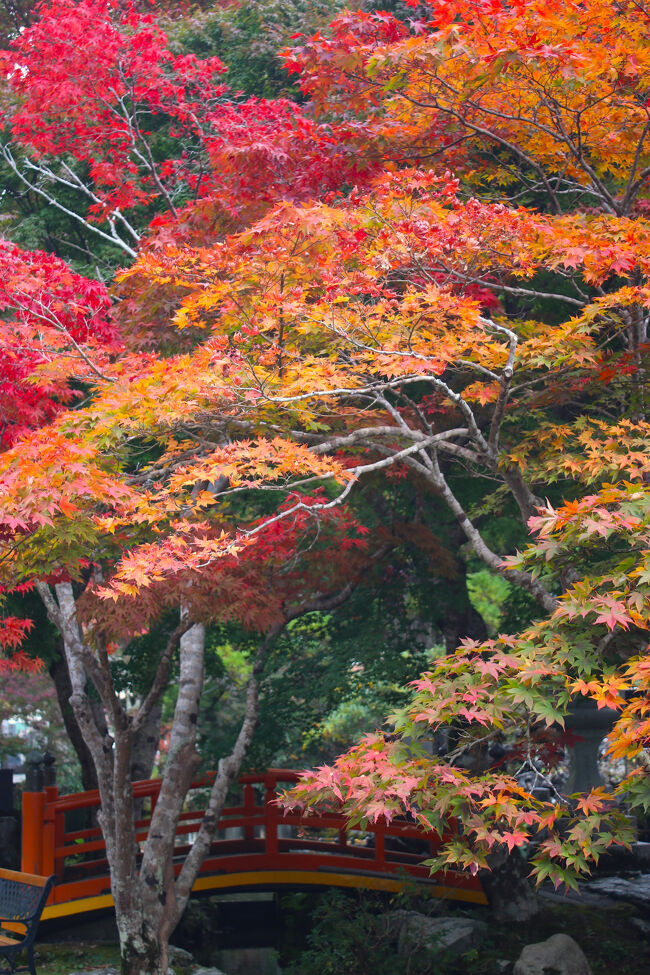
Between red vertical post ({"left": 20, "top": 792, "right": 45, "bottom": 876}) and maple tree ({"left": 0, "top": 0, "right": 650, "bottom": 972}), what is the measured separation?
0.90 metres

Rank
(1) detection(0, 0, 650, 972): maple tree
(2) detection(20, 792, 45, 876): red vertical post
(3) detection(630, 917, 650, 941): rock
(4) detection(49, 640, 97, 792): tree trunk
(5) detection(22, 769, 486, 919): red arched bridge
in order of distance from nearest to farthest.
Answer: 1. (1) detection(0, 0, 650, 972): maple tree
2. (2) detection(20, 792, 45, 876): red vertical post
3. (5) detection(22, 769, 486, 919): red arched bridge
4. (3) detection(630, 917, 650, 941): rock
5. (4) detection(49, 640, 97, 792): tree trunk

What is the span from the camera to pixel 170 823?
7074mm

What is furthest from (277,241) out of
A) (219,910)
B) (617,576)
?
(219,910)

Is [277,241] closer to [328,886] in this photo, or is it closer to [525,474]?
[525,474]

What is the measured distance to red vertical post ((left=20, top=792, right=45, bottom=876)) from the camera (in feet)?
27.0

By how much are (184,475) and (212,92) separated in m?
5.82

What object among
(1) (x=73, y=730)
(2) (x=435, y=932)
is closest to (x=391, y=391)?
(2) (x=435, y=932)

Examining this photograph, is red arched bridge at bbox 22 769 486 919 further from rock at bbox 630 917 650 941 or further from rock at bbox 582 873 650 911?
rock at bbox 582 873 650 911

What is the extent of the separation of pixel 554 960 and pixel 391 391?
15.8 ft

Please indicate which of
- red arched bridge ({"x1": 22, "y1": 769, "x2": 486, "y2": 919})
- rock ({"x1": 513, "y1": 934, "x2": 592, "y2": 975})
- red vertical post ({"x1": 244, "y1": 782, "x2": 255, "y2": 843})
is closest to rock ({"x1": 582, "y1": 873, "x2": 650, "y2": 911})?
red arched bridge ({"x1": 22, "y1": 769, "x2": 486, "y2": 919})

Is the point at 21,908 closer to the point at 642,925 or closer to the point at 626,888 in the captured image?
the point at 642,925

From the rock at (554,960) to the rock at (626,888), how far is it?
2.73 metres

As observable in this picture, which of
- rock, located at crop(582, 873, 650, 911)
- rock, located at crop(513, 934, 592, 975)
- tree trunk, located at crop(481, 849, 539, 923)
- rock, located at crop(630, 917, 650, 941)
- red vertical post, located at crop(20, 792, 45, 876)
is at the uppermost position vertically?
red vertical post, located at crop(20, 792, 45, 876)

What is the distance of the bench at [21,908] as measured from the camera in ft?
20.4
